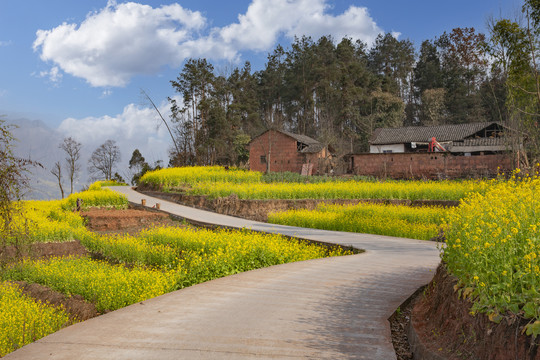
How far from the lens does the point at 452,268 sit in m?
4.50

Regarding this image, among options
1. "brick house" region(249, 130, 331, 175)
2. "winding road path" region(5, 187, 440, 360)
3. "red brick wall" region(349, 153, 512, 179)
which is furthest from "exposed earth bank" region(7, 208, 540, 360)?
"brick house" region(249, 130, 331, 175)

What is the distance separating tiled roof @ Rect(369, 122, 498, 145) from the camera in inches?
1686

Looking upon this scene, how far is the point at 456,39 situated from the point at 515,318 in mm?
67626

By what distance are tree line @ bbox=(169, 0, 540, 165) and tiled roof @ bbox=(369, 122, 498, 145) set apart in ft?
10.2

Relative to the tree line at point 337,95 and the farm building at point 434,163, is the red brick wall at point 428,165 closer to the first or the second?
the farm building at point 434,163

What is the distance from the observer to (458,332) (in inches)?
145

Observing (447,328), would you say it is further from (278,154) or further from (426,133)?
(426,133)

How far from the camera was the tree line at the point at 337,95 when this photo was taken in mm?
47219

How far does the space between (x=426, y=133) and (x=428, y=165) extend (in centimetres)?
2053

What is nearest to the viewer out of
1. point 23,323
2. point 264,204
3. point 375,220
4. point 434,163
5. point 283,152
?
point 23,323

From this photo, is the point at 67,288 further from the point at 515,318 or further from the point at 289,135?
the point at 289,135

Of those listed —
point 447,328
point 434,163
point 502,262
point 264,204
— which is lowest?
point 447,328

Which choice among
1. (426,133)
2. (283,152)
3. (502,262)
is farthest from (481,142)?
(502,262)

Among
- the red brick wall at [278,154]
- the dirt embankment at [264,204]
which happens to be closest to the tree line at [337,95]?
the red brick wall at [278,154]
